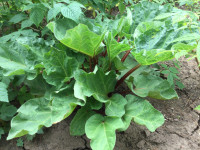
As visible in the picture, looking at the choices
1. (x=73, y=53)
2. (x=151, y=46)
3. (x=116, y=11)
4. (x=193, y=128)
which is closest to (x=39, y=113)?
(x=73, y=53)

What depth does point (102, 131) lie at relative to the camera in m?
1.41

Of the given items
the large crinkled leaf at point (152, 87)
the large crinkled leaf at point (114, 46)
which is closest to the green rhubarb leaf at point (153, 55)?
the large crinkled leaf at point (114, 46)

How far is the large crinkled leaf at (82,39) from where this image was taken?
1421 mm

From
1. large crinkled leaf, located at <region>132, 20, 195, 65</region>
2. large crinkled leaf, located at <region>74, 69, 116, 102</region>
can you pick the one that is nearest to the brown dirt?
large crinkled leaf, located at <region>74, 69, 116, 102</region>

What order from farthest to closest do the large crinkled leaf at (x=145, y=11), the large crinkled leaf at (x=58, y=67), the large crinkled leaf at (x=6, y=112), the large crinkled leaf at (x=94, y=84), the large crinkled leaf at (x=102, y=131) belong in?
the large crinkled leaf at (x=145, y=11) → the large crinkled leaf at (x=6, y=112) → the large crinkled leaf at (x=58, y=67) → the large crinkled leaf at (x=94, y=84) → the large crinkled leaf at (x=102, y=131)

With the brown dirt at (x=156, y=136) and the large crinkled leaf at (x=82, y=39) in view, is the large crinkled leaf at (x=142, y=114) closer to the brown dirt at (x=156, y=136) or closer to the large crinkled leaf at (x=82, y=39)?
the brown dirt at (x=156, y=136)

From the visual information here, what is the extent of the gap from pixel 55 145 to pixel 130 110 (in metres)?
0.70

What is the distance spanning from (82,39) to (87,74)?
27 cm

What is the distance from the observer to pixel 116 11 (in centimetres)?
328

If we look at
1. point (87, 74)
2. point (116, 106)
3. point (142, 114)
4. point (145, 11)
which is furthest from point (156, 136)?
point (145, 11)

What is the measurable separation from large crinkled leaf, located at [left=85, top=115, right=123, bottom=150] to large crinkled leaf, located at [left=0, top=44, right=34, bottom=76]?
0.65 m

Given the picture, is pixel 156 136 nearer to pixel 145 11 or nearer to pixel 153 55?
pixel 153 55

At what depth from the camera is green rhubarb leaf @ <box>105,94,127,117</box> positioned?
58.2 inches

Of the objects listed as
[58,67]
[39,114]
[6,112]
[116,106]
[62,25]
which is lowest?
[6,112]
